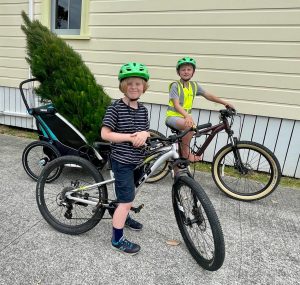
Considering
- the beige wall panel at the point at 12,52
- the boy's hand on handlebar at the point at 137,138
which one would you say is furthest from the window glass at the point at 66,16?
the boy's hand on handlebar at the point at 137,138

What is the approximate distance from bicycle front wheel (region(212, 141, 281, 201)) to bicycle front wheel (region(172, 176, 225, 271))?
52.1 inches

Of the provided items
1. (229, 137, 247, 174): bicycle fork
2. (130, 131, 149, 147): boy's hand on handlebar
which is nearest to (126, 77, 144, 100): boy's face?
(130, 131, 149, 147): boy's hand on handlebar

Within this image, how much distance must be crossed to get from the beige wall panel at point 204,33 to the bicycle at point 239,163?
146 centimetres

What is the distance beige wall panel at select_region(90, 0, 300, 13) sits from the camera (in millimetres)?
4181

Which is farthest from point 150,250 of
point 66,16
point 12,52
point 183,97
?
point 12,52

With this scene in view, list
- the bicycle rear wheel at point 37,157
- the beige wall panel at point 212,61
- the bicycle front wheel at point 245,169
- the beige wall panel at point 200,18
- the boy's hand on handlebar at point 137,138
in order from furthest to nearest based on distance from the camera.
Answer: the beige wall panel at point 212,61 < the beige wall panel at point 200,18 < the bicycle rear wheel at point 37,157 < the bicycle front wheel at point 245,169 < the boy's hand on handlebar at point 137,138

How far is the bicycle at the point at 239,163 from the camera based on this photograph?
11.6 ft

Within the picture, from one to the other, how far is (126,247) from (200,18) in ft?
11.9

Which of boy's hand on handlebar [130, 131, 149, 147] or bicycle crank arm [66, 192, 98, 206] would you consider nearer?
boy's hand on handlebar [130, 131, 149, 147]

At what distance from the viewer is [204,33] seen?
4.62 m

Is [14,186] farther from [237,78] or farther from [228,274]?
[237,78]

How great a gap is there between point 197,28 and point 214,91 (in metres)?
1.02

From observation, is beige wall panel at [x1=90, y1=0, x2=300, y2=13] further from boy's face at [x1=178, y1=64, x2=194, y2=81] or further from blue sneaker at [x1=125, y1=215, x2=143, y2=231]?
blue sneaker at [x1=125, y1=215, x2=143, y2=231]

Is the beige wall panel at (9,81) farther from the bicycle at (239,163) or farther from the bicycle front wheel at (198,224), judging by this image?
the bicycle front wheel at (198,224)
